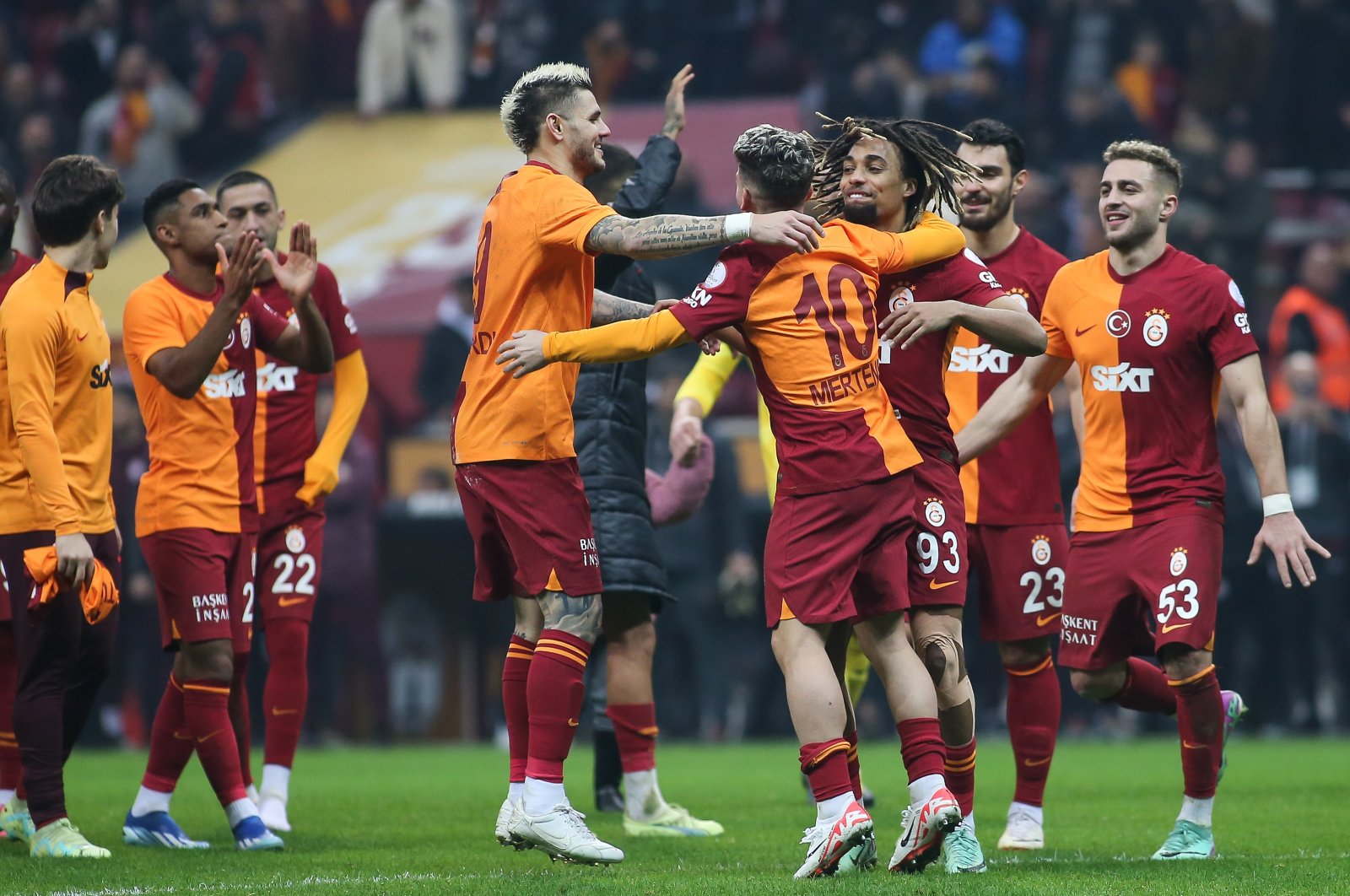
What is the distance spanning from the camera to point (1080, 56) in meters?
16.3

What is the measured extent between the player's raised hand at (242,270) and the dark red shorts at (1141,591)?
3237mm

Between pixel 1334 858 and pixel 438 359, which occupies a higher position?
pixel 438 359

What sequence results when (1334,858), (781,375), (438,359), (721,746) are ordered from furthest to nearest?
(438,359), (721,746), (1334,858), (781,375)

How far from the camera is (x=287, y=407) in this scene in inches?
304

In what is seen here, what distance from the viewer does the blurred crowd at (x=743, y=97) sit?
42.5 ft

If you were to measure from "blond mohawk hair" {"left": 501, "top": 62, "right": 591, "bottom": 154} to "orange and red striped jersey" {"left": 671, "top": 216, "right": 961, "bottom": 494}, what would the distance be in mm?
906

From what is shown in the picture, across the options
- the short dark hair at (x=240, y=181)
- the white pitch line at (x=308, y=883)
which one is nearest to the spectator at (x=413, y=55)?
the short dark hair at (x=240, y=181)

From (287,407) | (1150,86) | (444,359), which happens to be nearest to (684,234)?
(287,407)

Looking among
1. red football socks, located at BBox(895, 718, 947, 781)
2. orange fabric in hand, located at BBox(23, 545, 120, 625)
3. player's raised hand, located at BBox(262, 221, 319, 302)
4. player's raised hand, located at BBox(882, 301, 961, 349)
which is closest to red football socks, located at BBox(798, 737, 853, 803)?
red football socks, located at BBox(895, 718, 947, 781)

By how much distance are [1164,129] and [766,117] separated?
→ 370 cm

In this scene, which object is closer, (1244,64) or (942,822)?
(942,822)

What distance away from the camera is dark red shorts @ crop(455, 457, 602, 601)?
572 cm

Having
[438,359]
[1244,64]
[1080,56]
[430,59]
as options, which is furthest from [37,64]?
[1244,64]

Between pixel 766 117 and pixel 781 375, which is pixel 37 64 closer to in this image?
pixel 766 117
